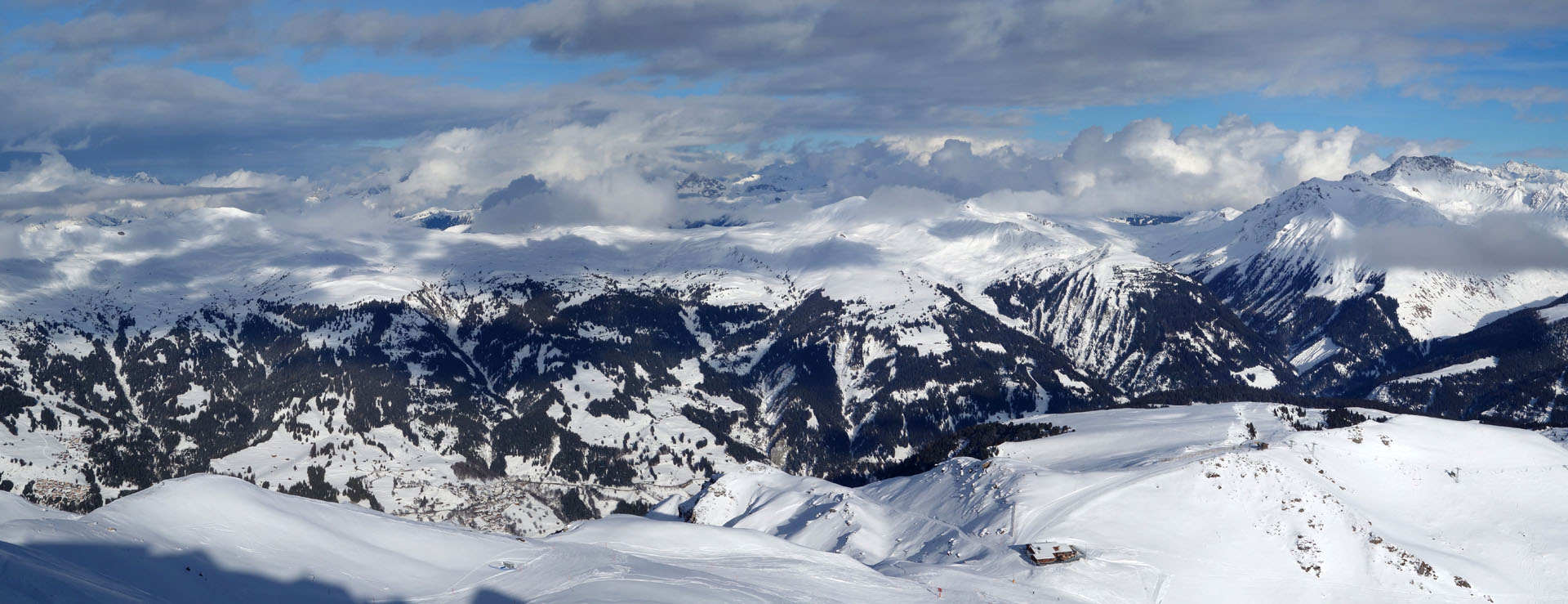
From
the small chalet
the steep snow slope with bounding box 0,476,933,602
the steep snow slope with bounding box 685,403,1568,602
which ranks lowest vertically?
the steep snow slope with bounding box 685,403,1568,602

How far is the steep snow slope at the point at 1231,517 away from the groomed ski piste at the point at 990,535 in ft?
1.10

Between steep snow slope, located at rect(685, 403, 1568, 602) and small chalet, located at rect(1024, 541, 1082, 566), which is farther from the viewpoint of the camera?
small chalet, located at rect(1024, 541, 1082, 566)

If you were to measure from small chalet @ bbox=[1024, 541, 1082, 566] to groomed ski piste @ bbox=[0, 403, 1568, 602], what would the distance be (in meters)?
1.15

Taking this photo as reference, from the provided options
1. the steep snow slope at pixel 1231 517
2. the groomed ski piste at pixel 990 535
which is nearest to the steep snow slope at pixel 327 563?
the groomed ski piste at pixel 990 535

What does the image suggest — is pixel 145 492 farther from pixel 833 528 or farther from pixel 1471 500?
pixel 1471 500

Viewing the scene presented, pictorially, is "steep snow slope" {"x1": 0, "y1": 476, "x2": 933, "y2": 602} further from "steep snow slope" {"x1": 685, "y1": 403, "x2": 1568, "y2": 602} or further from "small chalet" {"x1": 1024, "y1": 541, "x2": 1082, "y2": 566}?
"steep snow slope" {"x1": 685, "y1": 403, "x2": 1568, "y2": 602}

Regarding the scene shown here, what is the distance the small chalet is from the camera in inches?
3798

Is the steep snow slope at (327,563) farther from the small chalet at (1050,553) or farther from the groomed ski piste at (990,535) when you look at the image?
the small chalet at (1050,553)

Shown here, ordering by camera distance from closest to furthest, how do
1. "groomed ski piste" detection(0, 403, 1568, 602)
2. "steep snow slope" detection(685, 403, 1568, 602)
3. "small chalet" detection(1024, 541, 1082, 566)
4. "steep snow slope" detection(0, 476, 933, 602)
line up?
"steep snow slope" detection(0, 476, 933, 602) → "groomed ski piste" detection(0, 403, 1568, 602) → "steep snow slope" detection(685, 403, 1568, 602) → "small chalet" detection(1024, 541, 1082, 566)

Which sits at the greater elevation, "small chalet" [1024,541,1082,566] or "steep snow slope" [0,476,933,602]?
"steep snow slope" [0,476,933,602]

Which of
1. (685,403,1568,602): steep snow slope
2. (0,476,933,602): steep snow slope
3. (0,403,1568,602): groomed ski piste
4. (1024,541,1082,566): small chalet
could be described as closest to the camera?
(0,476,933,602): steep snow slope

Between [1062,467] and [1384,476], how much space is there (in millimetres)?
40973

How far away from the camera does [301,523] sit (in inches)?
2830

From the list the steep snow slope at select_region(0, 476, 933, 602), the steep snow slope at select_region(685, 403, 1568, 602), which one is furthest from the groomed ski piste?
the steep snow slope at select_region(685, 403, 1568, 602)
